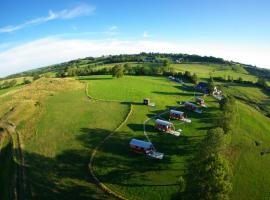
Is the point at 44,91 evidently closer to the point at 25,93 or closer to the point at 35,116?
the point at 25,93

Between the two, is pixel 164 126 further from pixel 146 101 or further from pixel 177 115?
pixel 146 101

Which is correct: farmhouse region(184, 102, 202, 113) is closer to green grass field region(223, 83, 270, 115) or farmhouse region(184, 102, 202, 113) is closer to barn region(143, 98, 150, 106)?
barn region(143, 98, 150, 106)

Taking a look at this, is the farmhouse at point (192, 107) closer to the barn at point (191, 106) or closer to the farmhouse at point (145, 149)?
the barn at point (191, 106)

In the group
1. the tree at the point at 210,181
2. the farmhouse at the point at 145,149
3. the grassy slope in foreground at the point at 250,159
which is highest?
the tree at the point at 210,181

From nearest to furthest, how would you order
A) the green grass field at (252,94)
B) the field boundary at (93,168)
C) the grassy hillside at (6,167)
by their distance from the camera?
the field boundary at (93,168)
the grassy hillside at (6,167)
the green grass field at (252,94)

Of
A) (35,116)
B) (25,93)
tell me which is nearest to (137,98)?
(35,116)

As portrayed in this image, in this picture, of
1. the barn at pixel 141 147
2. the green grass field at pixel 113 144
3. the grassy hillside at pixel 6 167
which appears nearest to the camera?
the green grass field at pixel 113 144

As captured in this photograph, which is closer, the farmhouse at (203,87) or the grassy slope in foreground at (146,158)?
the grassy slope in foreground at (146,158)

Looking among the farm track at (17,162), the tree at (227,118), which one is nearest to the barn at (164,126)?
the tree at (227,118)
